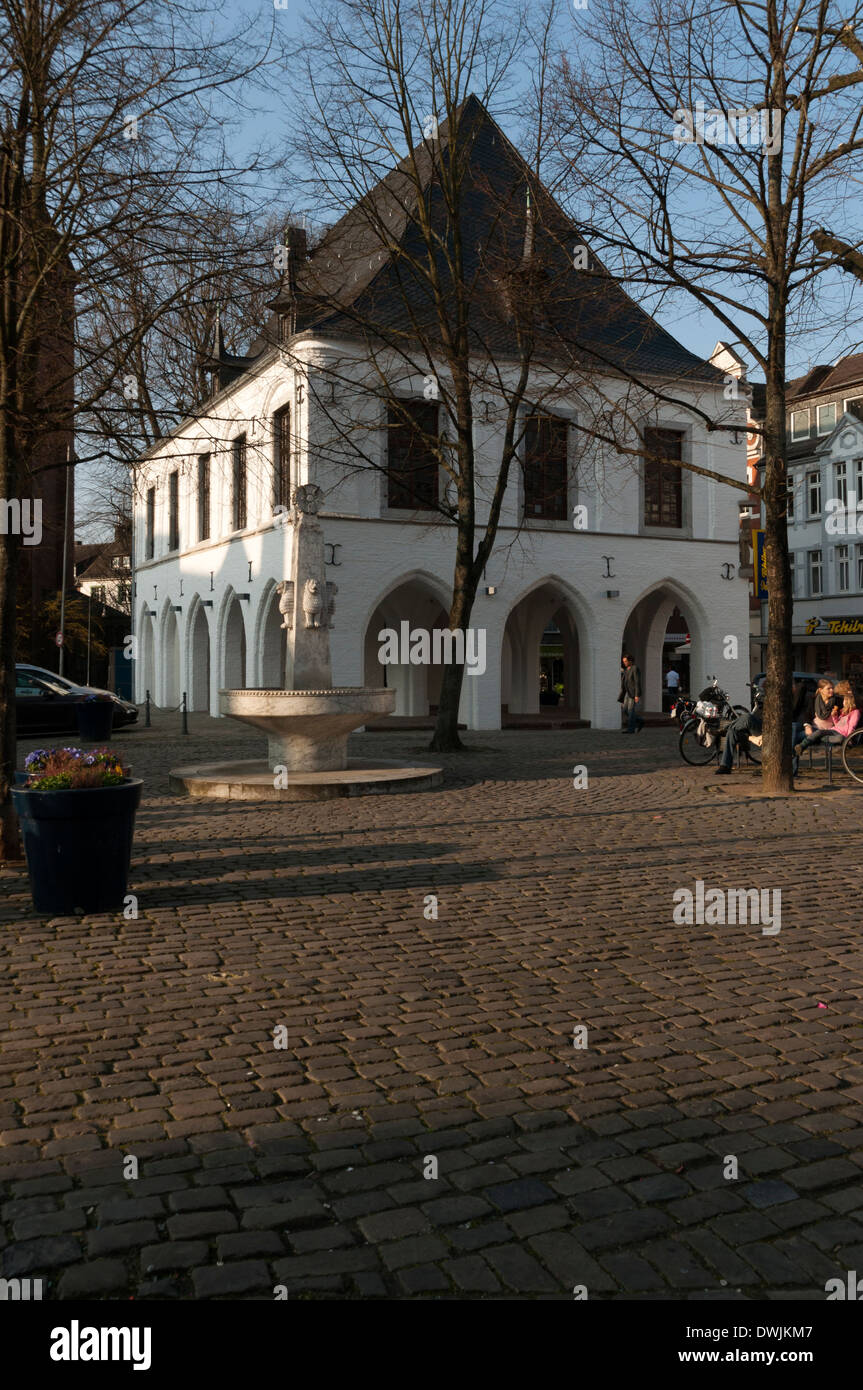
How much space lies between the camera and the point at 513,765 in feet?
62.8

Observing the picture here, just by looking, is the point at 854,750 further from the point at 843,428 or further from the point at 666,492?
the point at 843,428

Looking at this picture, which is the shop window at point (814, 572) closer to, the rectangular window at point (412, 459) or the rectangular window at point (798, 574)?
the rectangular window at point (798, 574)

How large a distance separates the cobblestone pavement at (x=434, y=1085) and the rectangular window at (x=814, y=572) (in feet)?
156

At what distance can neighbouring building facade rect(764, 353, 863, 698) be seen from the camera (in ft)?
172

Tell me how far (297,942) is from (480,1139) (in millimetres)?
3041

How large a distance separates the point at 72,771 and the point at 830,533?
162 feet

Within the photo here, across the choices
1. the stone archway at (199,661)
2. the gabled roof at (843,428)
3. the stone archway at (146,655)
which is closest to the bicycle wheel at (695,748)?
the stone archway at (199,661)

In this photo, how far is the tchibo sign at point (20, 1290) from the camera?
3.05m

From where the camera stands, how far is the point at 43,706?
25.5 m

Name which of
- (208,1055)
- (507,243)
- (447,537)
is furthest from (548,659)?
(208,1055)

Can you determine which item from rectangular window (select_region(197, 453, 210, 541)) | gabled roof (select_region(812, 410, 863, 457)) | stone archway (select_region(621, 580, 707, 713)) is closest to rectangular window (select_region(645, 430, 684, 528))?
stone archway (select_region(621, 580, 707, 713))

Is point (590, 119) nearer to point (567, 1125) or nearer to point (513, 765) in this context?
point (513, 765)

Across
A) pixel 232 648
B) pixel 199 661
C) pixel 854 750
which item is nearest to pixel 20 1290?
pixel 854 750

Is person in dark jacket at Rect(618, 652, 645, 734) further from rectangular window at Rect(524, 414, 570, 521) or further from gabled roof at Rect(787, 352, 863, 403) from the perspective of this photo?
gabled roof at Rect(787, 352, 863, 403)
